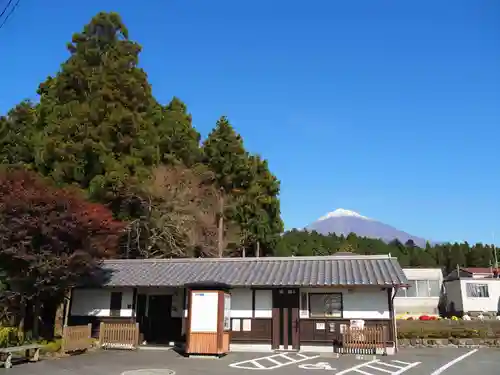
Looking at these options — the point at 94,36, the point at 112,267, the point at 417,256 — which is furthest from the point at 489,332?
the point at 417,256

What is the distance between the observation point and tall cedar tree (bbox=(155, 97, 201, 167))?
31.7 meters

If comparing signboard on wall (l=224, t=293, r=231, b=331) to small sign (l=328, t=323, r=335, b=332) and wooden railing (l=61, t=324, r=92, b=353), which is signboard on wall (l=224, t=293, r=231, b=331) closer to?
small sign (l=328, t=323, r=335, b=332)

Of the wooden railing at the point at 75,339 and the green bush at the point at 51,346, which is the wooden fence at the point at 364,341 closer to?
the wooden railing at the point at 75,339

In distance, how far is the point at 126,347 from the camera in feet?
57.2

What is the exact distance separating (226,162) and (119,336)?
→ 20144 millimetres

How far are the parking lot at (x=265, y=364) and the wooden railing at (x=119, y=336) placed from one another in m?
0.83

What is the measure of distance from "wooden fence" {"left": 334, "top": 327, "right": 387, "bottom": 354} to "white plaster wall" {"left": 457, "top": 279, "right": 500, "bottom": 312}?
24.1 meters

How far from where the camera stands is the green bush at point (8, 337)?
46.2ft

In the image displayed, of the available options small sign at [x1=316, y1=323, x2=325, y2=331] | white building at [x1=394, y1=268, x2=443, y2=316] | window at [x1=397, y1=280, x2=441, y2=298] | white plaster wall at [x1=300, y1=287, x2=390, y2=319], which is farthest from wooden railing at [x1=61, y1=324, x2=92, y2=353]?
window at [x1=397, y1=280, x2=441, y2=298]

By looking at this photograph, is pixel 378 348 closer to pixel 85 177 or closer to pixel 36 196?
pixel 36 196

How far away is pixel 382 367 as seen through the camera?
13164 millimetres

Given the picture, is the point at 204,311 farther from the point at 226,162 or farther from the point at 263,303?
the point at 226,162

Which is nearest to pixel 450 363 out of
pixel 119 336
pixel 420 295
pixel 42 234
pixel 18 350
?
pixel 119 336

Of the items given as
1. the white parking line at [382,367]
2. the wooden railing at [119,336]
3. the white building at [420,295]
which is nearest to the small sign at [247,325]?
the wooden railing at [119,336]
